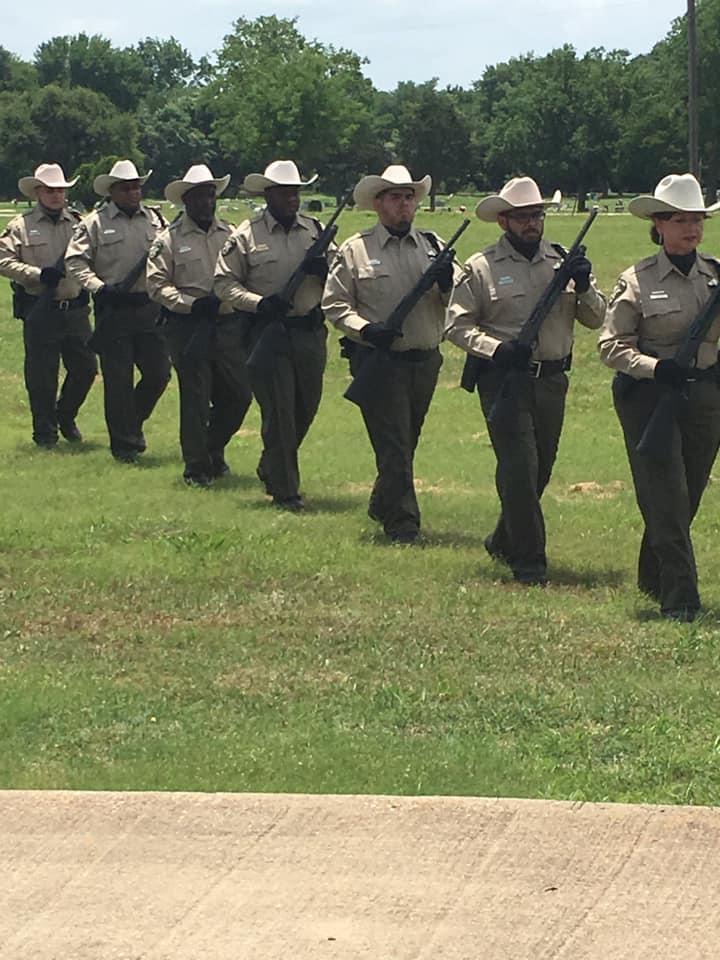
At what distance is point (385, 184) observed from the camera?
11375 mm

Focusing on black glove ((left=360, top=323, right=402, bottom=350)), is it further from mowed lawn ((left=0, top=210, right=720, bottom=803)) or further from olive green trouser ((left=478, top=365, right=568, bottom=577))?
mowed lawn ((left=0, top=210, right=720, bottom=803))

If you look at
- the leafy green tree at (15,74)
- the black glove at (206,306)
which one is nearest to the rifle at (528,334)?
the black glove at (206,306)

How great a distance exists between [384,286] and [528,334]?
5.43 ft

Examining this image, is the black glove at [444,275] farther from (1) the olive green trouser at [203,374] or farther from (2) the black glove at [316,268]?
(1) the olive green trouser at [203,374]

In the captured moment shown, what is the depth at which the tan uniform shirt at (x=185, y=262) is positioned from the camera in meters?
14.0

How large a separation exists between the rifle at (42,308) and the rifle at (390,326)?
5421mm

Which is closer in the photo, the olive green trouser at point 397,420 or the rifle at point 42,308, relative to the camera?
the olive green trouser at point 397,420

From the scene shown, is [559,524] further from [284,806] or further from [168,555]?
[284,806]

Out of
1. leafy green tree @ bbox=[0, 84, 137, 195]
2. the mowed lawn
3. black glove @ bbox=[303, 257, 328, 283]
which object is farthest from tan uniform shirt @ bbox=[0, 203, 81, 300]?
leafy green tree @ bbox=[0, 84, 137, 195]

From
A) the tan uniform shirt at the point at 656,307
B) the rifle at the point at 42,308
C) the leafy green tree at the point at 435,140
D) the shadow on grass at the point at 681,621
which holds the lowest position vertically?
the shadow on grass at the point at 681,621

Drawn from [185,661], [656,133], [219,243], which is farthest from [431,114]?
[185,661]

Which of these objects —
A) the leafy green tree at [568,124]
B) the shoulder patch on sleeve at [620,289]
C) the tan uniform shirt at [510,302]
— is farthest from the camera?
the leafy green tree at [568,124]

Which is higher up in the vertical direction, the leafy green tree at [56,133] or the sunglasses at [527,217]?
the leafy green tree at [56,133]

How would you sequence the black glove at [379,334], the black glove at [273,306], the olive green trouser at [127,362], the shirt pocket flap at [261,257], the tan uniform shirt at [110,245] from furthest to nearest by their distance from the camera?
the olive green trouser at [127,362], the tan uniform shirt at [110,245], the shirt pocket flap at [261,257], the black glove at [273,306], the black glove at [379,334]
